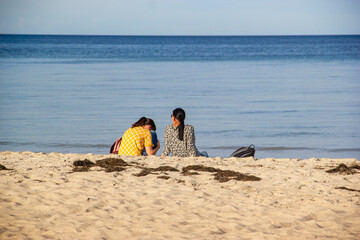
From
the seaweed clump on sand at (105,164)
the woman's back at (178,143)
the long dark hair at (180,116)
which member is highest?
the long dark hair at (180,116)

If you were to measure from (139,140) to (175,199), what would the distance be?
2793 millimetres

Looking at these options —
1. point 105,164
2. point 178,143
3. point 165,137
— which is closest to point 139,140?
point 165,137

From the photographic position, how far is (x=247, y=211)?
5699 mm

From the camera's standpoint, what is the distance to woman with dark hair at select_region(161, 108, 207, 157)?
855cm

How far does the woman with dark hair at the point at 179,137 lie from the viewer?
8555 millimetres

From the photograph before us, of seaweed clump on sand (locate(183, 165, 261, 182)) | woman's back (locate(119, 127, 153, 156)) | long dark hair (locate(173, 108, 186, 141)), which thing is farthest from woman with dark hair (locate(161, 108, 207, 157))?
seaweed clump on sand (locate(183, 165, 261, 182))

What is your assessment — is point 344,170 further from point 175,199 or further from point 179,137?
point 175,199

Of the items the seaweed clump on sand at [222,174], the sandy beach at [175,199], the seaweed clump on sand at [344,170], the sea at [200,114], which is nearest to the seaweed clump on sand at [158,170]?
the sandy beach at [175,199]

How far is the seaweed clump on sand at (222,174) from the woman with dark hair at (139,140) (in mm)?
1143

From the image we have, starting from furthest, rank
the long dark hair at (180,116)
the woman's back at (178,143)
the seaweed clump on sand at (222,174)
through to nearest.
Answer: the woman's back at (178,143) → the long dark hair at (180,116) → the seaweed clump on sand at (222,174)

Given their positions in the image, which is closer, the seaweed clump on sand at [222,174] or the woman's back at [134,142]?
the seaweed clump on sand at [222,174]

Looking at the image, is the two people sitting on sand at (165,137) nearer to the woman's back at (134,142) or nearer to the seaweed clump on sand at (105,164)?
the woman's back at (134,142)

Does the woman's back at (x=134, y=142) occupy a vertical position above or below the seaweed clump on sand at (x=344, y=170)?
above

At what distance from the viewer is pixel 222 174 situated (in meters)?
7.54
